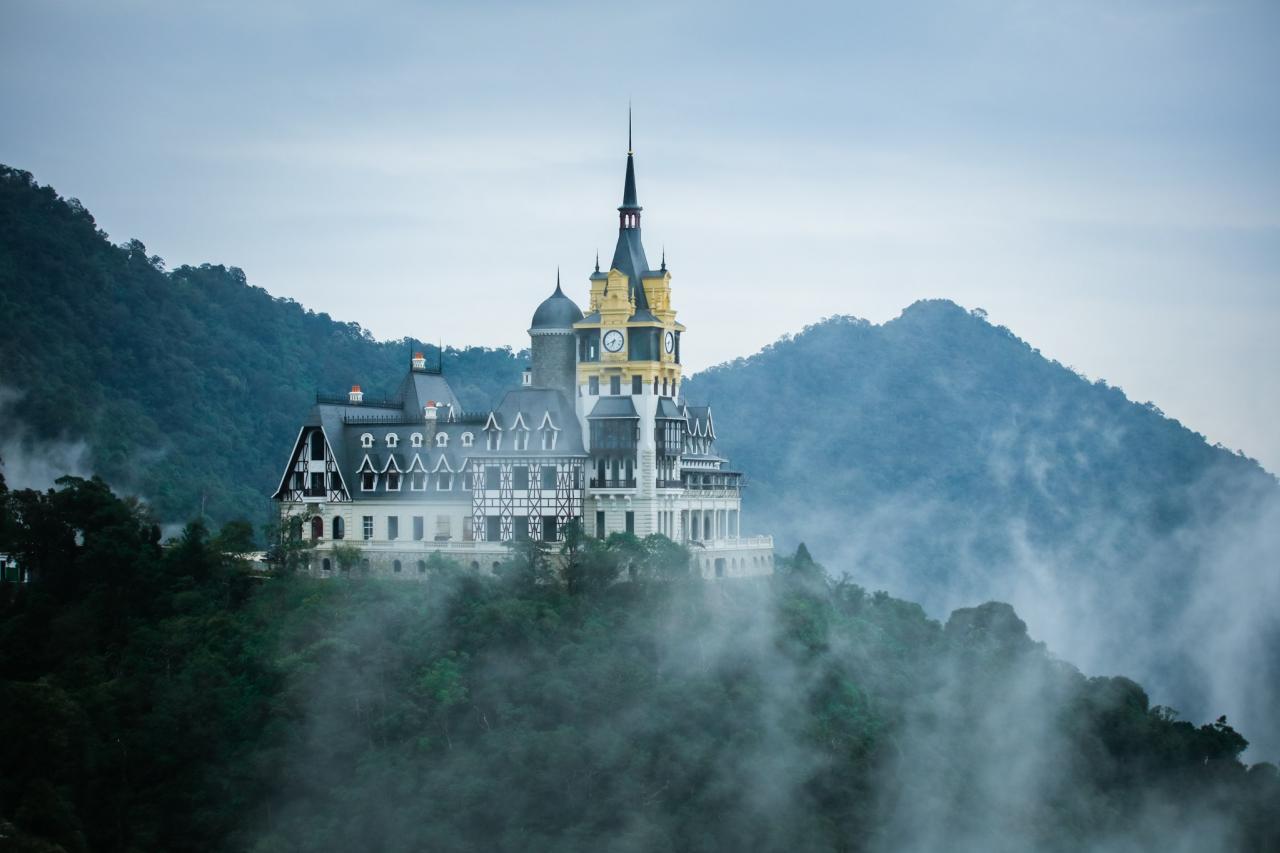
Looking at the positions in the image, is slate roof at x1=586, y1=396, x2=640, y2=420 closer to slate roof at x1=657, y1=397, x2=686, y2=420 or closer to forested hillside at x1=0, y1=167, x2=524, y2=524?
slate roof at x1=657, y1=397, x2=686, y2=420

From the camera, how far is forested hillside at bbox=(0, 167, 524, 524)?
8938 cm

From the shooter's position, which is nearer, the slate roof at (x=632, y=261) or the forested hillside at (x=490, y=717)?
the forested hillside at (x=490, y=717)

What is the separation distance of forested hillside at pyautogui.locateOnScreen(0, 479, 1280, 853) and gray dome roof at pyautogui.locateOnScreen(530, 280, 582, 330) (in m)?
9.71

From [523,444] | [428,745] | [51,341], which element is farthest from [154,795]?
[51,341]

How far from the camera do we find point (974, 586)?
11931 centimetres

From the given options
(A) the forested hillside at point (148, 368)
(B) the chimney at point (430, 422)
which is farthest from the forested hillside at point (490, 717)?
(A) the forested hillside at point (148, 368)

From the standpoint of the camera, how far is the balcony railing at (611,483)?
197ft

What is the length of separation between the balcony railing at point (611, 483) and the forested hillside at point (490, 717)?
3.15m

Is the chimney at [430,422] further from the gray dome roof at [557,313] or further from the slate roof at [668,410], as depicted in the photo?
the slate roof at [668,410]

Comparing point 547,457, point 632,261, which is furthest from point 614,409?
point 632,261

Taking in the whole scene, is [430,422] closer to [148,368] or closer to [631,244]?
[631,244]

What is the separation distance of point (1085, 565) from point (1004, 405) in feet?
85.4

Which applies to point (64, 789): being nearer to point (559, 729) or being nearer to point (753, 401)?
point (559, 729)

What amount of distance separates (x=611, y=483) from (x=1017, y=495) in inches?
3060
